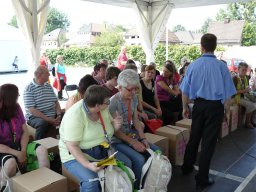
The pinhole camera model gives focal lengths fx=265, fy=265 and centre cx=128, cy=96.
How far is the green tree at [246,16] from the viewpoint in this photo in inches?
1171

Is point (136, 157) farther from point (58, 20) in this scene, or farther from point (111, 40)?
point (58, 20)

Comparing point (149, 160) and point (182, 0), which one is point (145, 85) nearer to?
point (149, 160)

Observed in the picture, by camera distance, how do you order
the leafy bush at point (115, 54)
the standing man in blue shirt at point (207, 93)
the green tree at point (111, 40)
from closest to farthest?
the standing man in blue shirt at point (207, 93), the leafy bush at point (115, 54), the green tree at point (111, 40)

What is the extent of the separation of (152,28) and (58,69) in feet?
9.50

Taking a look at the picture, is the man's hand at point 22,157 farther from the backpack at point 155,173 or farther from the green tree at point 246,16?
the green tree at point 246,16

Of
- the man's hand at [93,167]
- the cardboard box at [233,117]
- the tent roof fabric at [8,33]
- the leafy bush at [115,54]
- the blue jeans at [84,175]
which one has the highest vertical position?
the tent roof fabric at [8,33]

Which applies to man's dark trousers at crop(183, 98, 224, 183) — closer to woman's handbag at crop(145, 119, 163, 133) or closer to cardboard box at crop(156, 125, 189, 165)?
cardboard box at crop(156, 125, 189, 165)

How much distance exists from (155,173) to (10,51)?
55.5 feet

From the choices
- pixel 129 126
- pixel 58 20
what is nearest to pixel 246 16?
pixel 58 20

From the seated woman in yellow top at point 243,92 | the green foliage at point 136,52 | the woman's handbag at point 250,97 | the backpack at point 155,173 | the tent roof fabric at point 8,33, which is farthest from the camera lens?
the green foliage at point 136,52

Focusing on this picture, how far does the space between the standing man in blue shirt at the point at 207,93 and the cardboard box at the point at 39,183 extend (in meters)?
1.37

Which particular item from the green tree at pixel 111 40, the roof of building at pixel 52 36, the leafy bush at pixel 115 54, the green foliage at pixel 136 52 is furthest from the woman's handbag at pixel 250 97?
the roof of building at pixel 52 36

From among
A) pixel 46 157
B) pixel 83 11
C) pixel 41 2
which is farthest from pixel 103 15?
pixel 46 157

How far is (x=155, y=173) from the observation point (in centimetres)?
219
